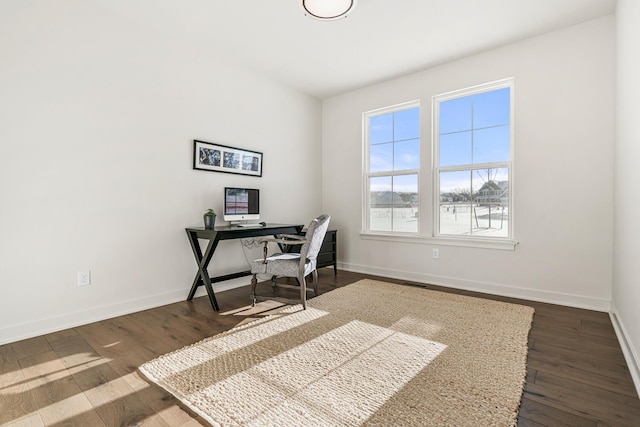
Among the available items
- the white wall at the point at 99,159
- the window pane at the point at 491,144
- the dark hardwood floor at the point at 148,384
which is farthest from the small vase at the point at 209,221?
the window pane at the point at 491,144

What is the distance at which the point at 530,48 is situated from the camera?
324 centimetres

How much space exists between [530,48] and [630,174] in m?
1.87

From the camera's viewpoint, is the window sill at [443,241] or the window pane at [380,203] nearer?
the window sill at [443,241]

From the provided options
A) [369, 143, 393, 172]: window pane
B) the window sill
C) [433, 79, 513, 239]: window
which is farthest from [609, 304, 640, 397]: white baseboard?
[369, 143, 393, 172]: window pane

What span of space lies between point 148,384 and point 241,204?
216cm

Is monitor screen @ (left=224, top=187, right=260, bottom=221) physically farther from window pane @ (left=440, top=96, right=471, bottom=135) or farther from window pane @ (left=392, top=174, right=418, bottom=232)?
window pane @ (left=440, top=96, right=471, bottom=135)

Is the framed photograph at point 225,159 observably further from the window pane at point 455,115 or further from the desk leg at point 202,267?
the window pane at point 455,115

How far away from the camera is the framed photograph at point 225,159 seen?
3.38 meters

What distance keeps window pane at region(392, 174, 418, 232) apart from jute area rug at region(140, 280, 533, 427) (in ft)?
4.91

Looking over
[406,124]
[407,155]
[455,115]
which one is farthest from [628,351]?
[406,124]

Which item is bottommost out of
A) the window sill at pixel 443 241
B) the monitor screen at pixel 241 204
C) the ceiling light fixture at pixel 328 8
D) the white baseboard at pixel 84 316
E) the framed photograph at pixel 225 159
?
the white baseboard at pixel 84 316

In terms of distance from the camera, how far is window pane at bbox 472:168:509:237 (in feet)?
11.4

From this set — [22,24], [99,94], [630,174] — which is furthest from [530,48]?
[22,24]

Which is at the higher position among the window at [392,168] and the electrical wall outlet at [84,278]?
the window at [392,168]
